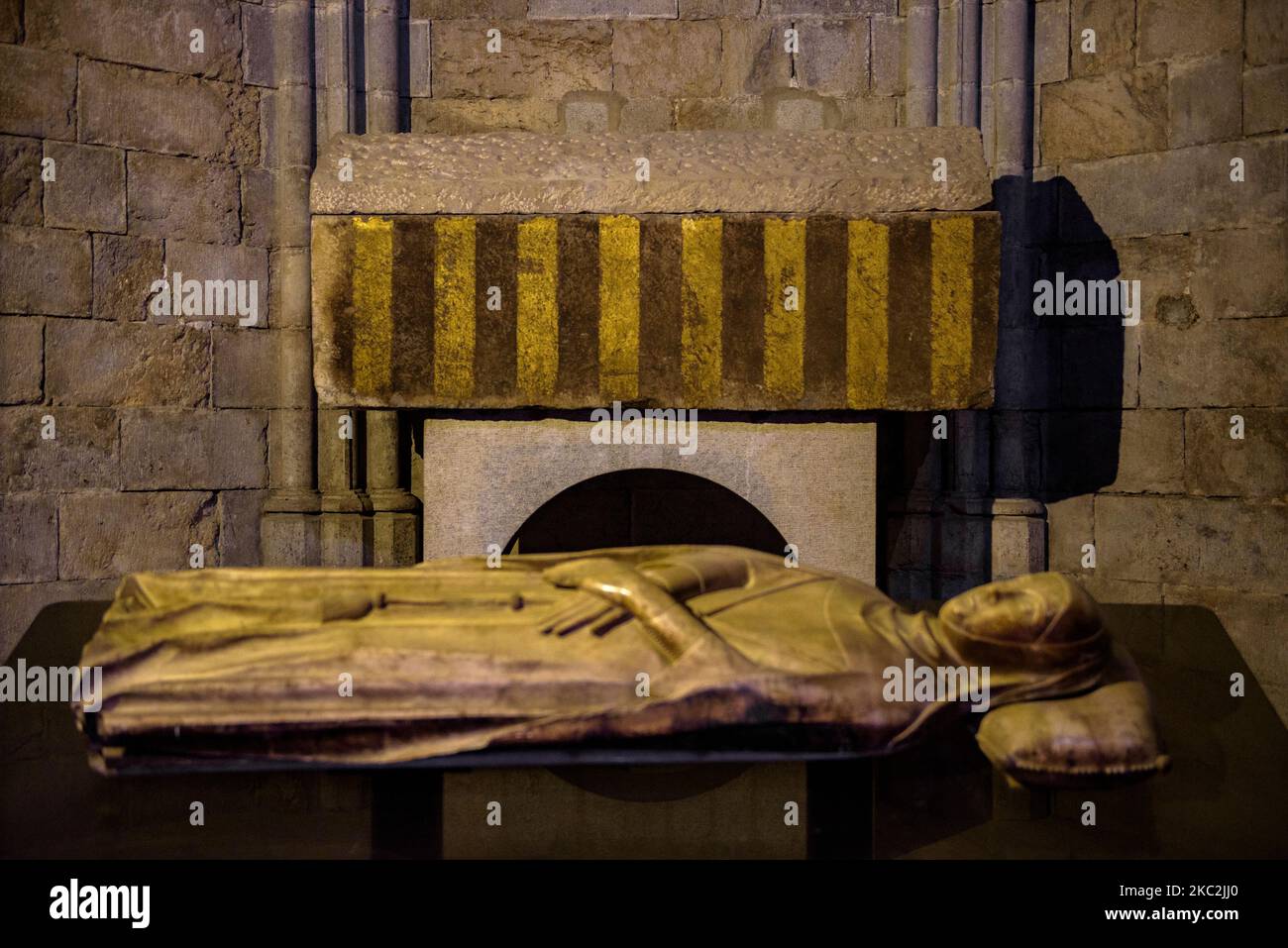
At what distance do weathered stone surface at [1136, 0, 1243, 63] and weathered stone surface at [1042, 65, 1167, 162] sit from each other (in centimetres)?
9

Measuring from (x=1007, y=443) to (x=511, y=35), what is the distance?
8.95 ft

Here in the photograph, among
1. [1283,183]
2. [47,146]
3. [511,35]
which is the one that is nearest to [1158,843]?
[1283,183]

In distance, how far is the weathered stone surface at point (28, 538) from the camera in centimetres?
399

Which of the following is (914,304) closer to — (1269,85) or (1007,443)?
(1007,443)

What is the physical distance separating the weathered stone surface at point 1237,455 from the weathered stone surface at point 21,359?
4.46 meters

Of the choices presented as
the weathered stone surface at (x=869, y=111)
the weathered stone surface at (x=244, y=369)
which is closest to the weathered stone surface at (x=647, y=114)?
the weathered stone surface at (x=869, y=111)

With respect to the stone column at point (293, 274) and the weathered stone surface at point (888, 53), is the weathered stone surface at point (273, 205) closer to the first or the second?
the stone column at point (293, 274)

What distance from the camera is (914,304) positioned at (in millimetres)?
3404

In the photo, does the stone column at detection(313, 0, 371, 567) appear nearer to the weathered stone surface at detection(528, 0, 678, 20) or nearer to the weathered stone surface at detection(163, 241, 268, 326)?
the weathered stone surface at detection(163, 241, 268, 326)

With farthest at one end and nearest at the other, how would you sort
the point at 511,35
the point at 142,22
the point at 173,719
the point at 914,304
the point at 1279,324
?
the point at 511,35, the point at 142,22, the point at 1279,324, the point at 914,304, the point at 173,719

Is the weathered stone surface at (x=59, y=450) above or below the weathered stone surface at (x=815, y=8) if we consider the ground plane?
below

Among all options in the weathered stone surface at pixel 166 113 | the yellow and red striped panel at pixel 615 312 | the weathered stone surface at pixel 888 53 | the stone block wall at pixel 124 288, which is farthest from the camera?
the weathered stone surface at pixel 888 53

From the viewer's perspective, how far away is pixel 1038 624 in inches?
85.5

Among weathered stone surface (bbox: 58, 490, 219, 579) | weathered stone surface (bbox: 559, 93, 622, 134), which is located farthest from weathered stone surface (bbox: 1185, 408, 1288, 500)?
weathered stone surface (bbox: 58, 490, 219, 579)
